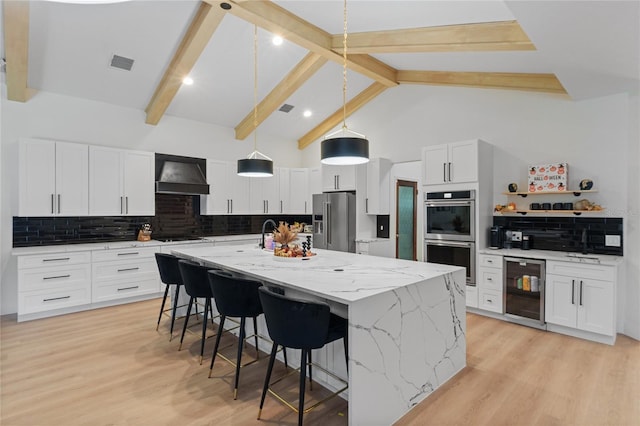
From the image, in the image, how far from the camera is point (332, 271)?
2.90 meters

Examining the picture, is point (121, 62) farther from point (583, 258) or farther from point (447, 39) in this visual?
point (583, 258)

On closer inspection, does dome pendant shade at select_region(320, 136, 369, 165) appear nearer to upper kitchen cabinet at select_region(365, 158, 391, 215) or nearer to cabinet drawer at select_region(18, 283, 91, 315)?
upper kitchen cabinet at select_region(365, 158, 391, 215)

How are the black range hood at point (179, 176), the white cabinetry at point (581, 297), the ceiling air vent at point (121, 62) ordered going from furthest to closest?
the black range hood at point (179, 176) → the ceiling air vent at point (121, 62) → the white cabinetry at point (581, 297)

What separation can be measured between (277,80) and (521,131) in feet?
12.5

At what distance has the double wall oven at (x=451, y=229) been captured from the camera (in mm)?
4574

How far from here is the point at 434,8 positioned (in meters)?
3.33

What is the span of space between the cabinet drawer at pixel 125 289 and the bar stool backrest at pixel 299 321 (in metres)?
3.72

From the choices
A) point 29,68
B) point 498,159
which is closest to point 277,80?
point 29,68

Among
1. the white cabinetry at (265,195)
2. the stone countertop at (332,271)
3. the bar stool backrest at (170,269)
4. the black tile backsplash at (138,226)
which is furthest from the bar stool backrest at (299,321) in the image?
the white cabinetry at (265,195)

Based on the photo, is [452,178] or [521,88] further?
[452,178]

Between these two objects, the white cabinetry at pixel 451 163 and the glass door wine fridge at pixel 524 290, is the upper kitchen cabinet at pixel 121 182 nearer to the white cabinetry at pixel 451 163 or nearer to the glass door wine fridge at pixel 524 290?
the white cabinetry at pixel 451 163

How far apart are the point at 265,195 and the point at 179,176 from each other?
174 cm

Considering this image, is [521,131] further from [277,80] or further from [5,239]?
[5,239]

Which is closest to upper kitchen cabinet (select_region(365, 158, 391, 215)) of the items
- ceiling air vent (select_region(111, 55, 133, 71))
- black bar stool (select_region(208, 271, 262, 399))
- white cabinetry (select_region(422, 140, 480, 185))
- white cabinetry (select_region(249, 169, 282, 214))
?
white cabinetry (select_region(422, 140, 480, 185))
